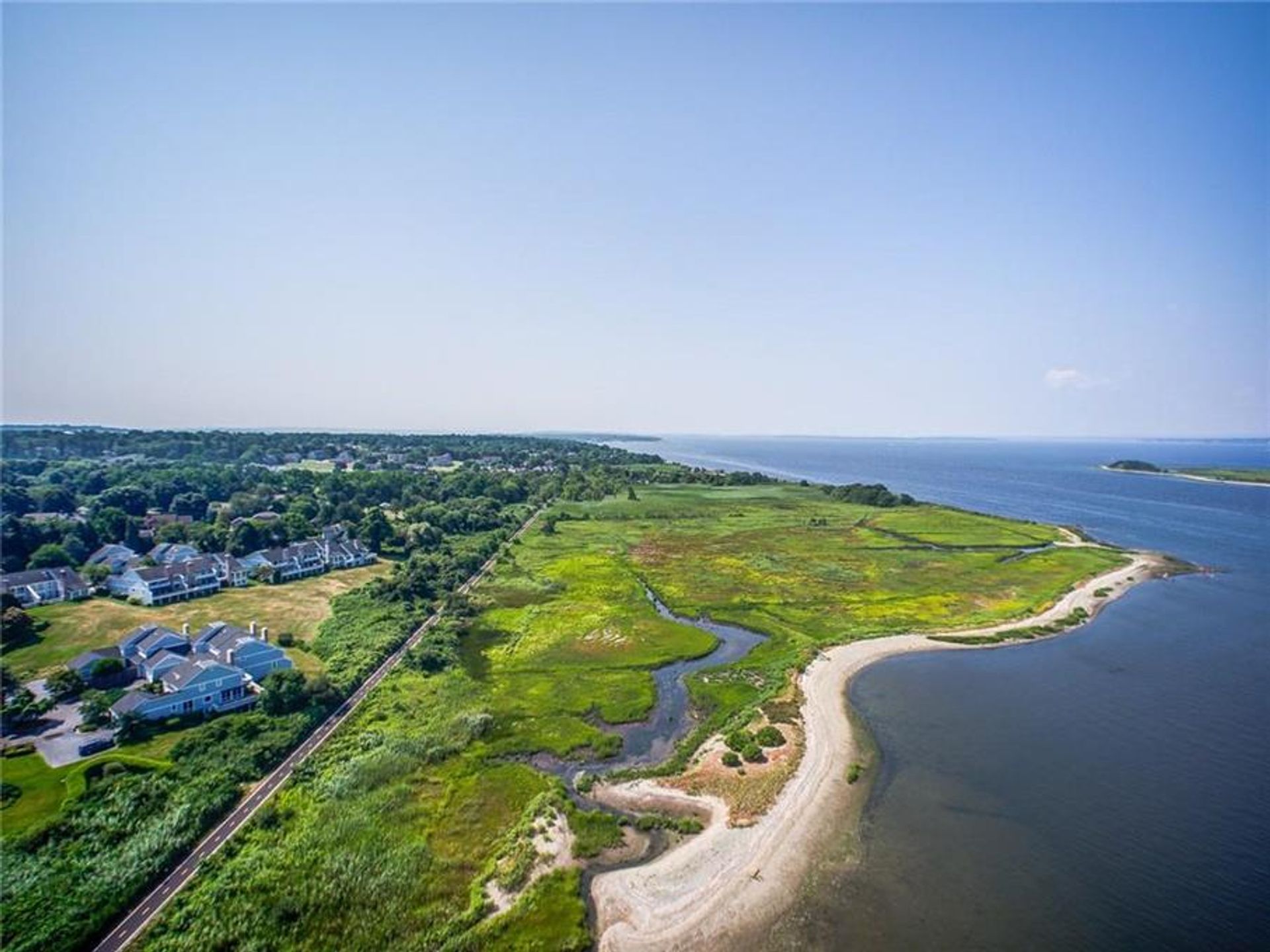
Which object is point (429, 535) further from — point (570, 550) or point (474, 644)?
point (474, 644)

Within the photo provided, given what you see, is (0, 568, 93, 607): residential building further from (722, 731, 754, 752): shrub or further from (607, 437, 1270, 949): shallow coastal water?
→ (607, 437, 1270, 949): shallow coastal water

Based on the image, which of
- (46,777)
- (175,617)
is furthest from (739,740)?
(175,617)

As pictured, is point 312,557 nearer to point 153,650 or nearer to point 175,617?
point 175,617

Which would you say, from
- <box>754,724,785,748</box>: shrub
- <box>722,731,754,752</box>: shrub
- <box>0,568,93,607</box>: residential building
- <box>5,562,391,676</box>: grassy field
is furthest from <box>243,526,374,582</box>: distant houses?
<box>754,724,785,748</box>: shrub

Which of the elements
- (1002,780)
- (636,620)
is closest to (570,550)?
(636,620)

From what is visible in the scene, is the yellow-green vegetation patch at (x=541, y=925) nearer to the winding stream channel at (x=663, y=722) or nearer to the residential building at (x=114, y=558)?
the winding stream channel at (x=663, y=722)

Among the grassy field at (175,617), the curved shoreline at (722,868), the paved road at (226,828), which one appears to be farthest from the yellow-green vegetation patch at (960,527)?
the grassy field at (175,617)
